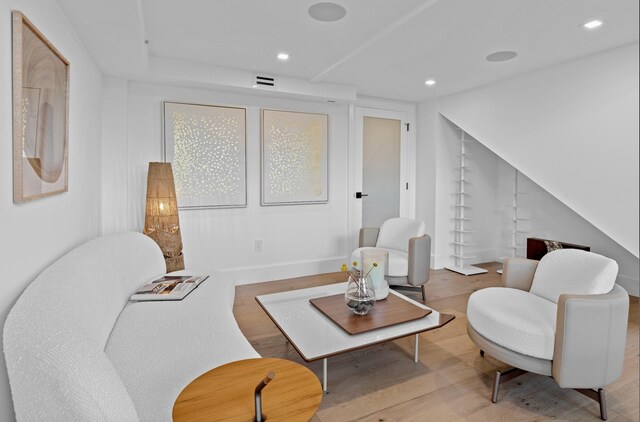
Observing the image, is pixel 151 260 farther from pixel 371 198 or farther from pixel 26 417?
pixel 371 198

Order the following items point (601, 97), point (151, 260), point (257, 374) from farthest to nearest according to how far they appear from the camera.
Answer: point (151, 260) < point (257, 374) < point (601, 97)

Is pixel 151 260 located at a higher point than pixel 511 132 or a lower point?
lower

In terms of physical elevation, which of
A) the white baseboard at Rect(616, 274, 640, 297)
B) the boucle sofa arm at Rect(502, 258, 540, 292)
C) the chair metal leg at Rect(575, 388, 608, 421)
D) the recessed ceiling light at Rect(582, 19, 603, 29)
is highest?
the recessed ceiling light at Rect(582, 19, 603, 29)

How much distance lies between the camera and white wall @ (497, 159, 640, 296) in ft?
11.3

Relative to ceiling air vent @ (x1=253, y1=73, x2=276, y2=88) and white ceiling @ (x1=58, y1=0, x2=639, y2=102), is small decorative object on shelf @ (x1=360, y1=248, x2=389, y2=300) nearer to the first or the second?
white ceiling @ (x1=58, y1=0, x2=639, y2=102)

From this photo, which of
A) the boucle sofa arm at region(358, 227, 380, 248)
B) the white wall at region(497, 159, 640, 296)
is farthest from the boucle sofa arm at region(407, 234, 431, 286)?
the white wall at region(497, 159, 640, 296)

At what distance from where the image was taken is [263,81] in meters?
3.50

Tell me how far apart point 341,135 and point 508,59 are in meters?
1.85

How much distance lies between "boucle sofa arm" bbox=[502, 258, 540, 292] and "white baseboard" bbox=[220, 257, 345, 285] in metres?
2.22

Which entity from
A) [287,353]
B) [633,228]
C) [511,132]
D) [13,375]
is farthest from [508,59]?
[13,375]

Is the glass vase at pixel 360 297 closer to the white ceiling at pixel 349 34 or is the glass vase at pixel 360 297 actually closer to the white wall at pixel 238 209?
the white ceiling at pixel 349 34

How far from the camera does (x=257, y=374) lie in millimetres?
1160

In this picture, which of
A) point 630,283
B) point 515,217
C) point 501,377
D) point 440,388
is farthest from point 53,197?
point 515,217

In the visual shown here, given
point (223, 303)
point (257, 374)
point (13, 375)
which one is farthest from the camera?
point (223, 303)
